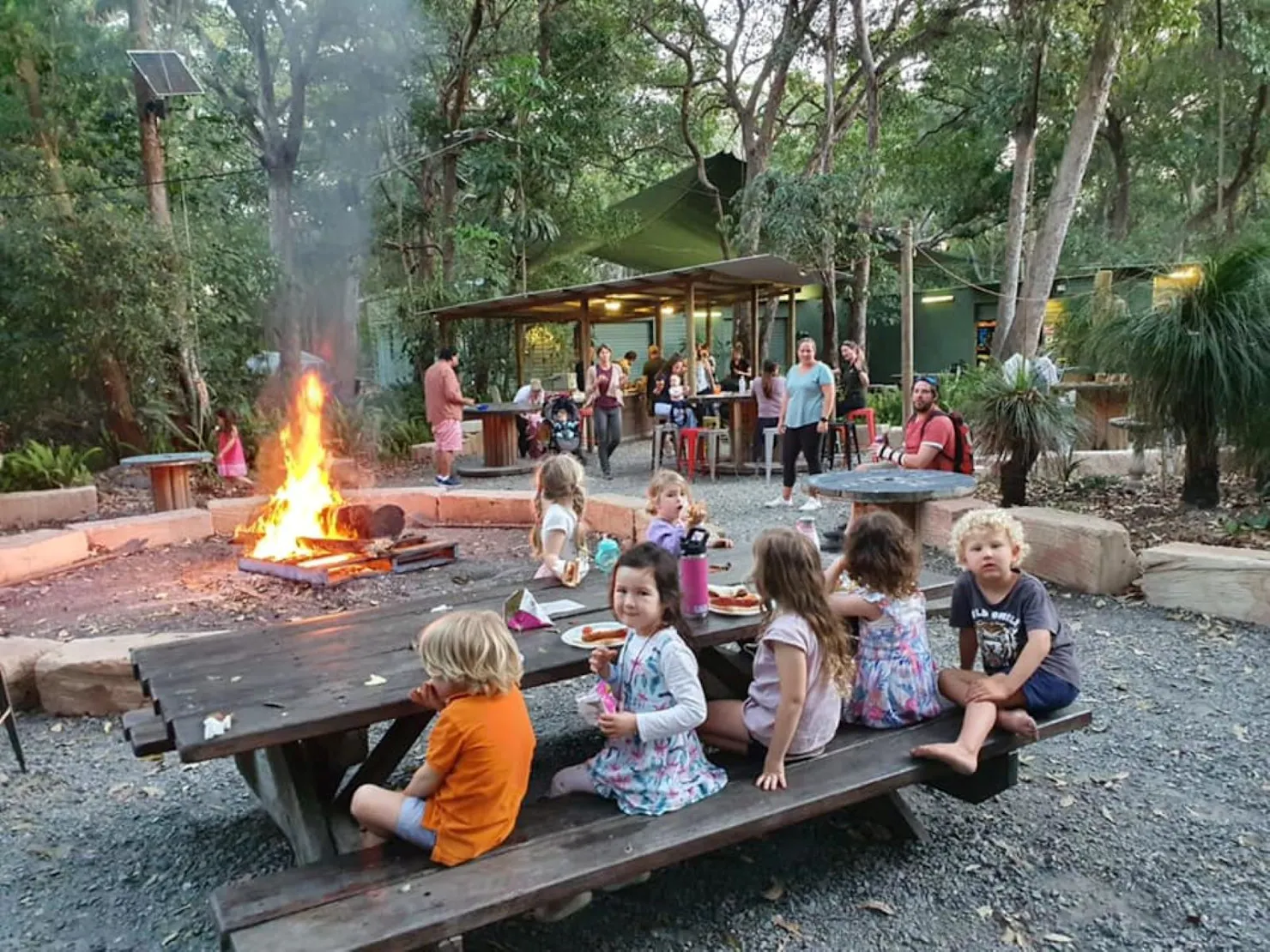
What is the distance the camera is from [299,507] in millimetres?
6613

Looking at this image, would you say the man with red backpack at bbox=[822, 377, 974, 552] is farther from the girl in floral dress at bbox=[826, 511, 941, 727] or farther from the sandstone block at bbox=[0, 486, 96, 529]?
the sandstone block at bbox=[0, 486, 96, 529]

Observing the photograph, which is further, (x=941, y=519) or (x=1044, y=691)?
(x=941, y=519)

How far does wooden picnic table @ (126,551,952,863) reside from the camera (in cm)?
227

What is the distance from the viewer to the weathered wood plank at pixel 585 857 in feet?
5.78

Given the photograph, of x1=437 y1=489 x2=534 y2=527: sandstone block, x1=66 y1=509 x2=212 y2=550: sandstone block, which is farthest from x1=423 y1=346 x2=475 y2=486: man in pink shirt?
x1=66 y1=509 x2=212 y2=550: sandstone block

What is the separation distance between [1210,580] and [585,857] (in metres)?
4.14

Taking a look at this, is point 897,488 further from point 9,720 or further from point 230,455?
point 230,455

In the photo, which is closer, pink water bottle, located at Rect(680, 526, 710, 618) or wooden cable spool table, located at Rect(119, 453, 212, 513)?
pink water bottle, located at Rect(680, 526, 710, 618)

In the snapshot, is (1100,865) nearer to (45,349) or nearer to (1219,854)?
(1219,854)

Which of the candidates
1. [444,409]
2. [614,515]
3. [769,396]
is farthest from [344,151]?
[614,515]

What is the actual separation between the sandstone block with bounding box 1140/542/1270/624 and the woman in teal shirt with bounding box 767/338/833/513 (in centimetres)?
325

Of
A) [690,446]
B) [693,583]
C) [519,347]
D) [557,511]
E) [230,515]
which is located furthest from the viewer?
[519,347]

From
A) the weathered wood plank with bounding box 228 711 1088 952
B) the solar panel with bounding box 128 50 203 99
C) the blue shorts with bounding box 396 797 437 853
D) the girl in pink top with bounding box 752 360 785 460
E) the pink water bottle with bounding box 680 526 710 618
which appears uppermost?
the solar panel with bounding box 128 50 203 99

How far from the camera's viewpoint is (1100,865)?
2.58m
